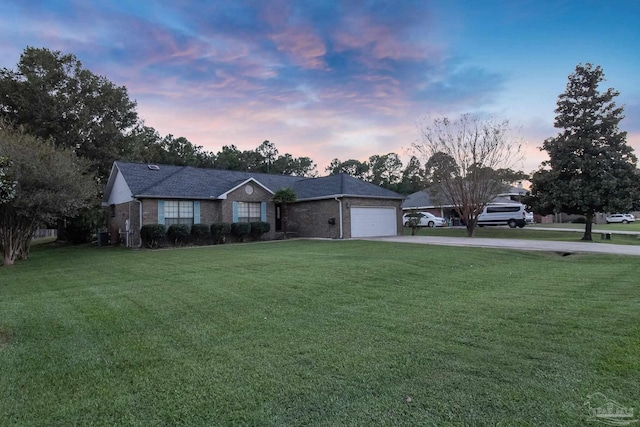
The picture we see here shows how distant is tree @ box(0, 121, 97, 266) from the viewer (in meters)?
11.6

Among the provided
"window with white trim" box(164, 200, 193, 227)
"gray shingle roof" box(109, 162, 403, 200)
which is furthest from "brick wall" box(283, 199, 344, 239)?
"window with white trim" box(164, 200, 193, 227)

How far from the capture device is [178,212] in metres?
18.8

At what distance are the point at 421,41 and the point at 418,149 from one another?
10551mm

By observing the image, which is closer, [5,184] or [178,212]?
[5,184]

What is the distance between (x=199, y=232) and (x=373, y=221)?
10073 millimetres

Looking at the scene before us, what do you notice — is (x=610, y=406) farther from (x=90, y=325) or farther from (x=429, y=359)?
(x=90, y=325)

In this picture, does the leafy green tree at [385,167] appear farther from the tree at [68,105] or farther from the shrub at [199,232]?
the shrub at [199,232]

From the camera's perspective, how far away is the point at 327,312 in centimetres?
524

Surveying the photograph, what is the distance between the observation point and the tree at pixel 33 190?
11.6m

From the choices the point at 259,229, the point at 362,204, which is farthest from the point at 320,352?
the point at 362,204

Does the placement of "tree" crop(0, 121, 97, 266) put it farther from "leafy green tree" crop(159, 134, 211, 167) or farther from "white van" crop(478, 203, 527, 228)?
"leafy green tree" crop(159, 134, 211, 167)

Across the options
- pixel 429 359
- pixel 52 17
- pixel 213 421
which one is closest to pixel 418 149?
pixel 52 17

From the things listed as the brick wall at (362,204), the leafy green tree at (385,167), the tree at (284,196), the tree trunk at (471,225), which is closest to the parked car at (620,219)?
the leafy green tree at (385,167)

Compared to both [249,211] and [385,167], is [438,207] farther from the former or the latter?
[385,167]
